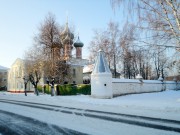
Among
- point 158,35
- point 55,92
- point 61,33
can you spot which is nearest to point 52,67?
point 55,92

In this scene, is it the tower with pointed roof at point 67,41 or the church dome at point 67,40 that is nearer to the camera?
the tower with pointed roof at point 67,41

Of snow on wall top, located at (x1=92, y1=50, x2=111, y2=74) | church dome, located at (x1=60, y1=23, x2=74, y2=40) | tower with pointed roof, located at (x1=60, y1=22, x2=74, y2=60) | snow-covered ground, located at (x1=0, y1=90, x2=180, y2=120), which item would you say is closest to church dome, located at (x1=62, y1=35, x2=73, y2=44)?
tower with pointed roof, located at (x1=60, y1=22, x2=74, y2=60)

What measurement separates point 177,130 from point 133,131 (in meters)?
1.44

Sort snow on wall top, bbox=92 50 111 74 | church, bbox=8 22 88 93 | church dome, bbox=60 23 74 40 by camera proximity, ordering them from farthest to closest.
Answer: church, bbox=8 22 88 93
church dome, bbox=60 23 74 40
snow on wall top, bbox=92 50 111 74

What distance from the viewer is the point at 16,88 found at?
55219mm

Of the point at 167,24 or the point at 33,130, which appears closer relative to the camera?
the point at 33,130

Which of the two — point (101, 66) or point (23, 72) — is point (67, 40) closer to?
point (23, 72)

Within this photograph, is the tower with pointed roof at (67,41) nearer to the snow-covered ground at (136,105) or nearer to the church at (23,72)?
the church at (23,72)

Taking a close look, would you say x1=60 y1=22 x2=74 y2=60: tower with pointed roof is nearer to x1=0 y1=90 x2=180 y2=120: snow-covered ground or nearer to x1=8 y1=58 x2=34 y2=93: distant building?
x1=0 y1=90 x2=180 y2=120: snow-covered ground

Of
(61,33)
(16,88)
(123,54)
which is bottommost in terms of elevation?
(16,88)

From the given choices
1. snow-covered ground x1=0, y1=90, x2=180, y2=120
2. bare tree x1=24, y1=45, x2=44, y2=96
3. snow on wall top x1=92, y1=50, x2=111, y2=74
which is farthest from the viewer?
bare tree x1=24, y1=45, x2=44, y2=96

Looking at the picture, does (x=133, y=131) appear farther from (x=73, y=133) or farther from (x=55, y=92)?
(x=55, y=92)

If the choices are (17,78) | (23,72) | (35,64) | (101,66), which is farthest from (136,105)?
(17,78)

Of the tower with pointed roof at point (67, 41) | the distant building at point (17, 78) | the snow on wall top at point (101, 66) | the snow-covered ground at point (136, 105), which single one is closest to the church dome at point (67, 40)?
the tower with pointed roof at point (67, 41)
